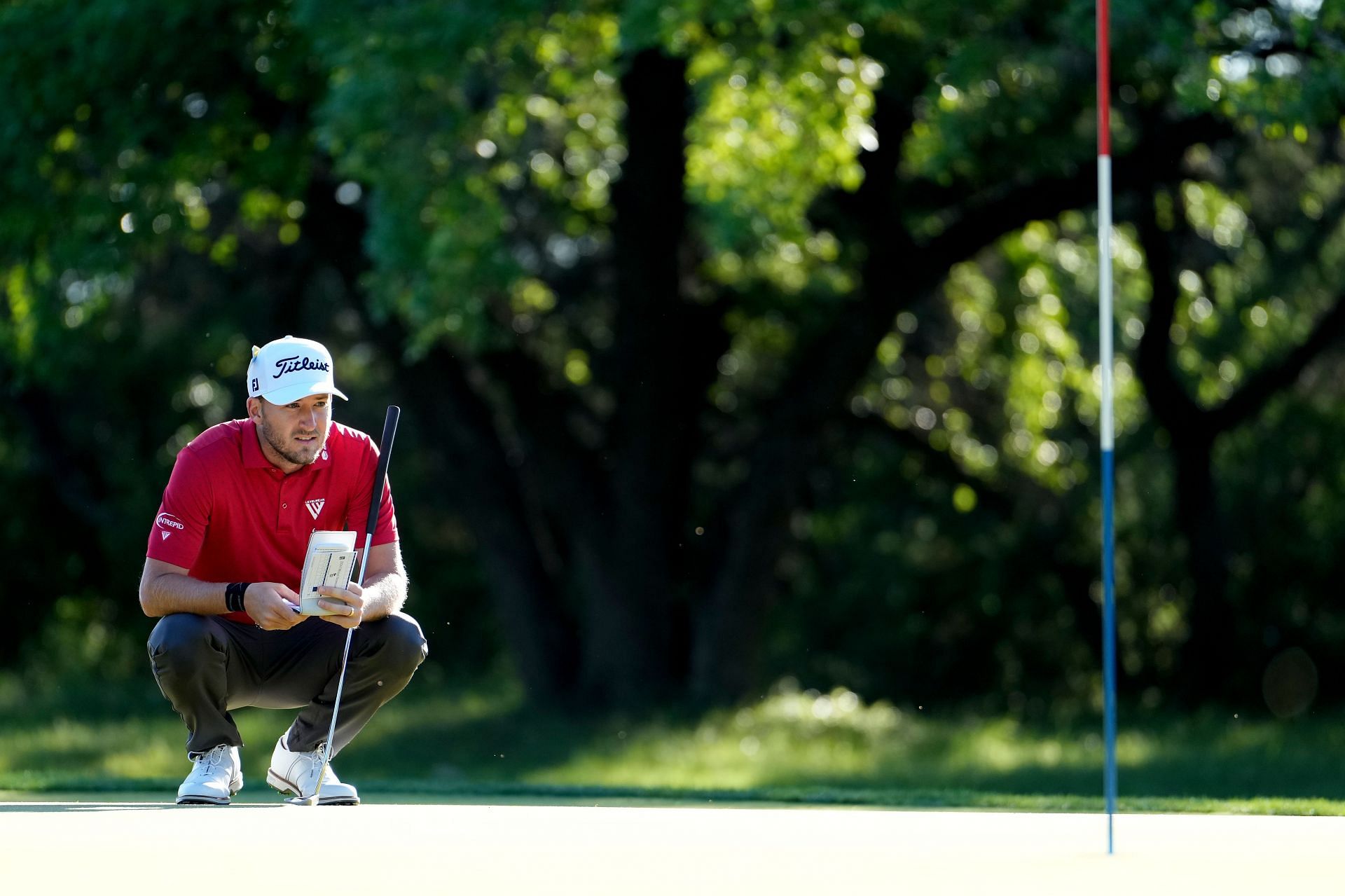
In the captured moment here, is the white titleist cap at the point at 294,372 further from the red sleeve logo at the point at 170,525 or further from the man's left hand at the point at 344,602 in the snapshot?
the man's left hand at the point at 344,602

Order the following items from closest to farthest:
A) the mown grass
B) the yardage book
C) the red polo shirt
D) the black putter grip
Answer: the yardage book < the red polo shirt < the black putter grip < the mown grass

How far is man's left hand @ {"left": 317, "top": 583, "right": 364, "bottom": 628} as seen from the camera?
6.38m

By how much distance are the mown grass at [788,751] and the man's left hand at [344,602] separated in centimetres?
576

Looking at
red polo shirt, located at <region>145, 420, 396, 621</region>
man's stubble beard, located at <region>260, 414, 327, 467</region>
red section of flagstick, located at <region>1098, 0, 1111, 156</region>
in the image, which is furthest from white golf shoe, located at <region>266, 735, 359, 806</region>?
red section of flagstick, located at <region>1098, 0, 1111, 156</region>

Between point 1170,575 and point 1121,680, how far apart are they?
145 cm

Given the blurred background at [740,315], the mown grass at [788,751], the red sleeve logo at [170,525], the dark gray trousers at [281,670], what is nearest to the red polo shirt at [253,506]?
the red sleeve logo at [170,525]

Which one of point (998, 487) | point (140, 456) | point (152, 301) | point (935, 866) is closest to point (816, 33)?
point (935, 866)

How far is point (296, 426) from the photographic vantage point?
655 centimetres

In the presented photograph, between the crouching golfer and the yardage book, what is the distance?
33mm

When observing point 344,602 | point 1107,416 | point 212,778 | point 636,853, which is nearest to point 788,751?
point 212,778

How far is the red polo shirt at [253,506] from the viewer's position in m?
6.56

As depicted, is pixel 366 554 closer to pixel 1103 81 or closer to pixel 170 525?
pixel 170 525

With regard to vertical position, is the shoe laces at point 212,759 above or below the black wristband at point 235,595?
below

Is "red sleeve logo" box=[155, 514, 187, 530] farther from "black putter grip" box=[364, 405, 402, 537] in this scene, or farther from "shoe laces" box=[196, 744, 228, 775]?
"shoe laces" box=[196, 744, 228, 775]
